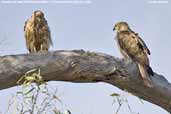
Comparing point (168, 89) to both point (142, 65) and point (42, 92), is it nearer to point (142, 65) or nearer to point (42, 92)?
point (142, 65)

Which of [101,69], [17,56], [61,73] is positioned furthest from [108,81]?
[17,56]

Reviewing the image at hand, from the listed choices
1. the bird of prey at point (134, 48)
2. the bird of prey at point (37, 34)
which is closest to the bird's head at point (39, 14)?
the bird of prey at point (37, 34)

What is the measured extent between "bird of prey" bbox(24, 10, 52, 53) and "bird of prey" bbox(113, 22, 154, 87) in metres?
1.04

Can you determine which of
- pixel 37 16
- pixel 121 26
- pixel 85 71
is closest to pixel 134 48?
pixel 121 26

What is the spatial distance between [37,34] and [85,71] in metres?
2.44

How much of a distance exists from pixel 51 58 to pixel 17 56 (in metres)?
0.33

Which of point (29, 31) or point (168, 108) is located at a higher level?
point (29, 31)

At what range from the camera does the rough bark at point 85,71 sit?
4.57 m

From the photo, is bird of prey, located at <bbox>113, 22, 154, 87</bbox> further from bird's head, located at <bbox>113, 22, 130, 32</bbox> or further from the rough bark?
the rough bark

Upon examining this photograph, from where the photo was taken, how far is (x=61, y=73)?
15.8 ft

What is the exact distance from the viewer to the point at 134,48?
6.18 m

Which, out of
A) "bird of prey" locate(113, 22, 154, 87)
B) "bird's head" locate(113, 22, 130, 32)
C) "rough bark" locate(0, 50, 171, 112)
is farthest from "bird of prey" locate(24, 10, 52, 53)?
"rough bark" locate(0, 50, 171, 112)

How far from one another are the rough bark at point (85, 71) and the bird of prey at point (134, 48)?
208mm

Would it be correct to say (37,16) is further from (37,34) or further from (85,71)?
(85,71)
